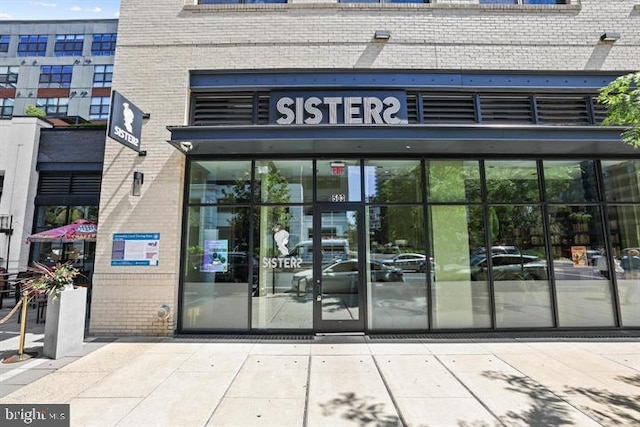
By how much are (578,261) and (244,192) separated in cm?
777

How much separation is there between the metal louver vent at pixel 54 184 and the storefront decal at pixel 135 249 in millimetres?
6695

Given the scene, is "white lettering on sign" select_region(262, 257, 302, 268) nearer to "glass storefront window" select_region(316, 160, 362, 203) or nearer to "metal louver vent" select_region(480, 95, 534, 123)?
"glass storefront window" select_region(316, 160, 362, 203)

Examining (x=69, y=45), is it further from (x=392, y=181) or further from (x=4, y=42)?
(x=392, y=181)

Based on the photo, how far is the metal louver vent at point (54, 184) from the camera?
11.4 m

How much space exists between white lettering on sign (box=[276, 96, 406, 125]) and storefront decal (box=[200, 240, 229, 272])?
10.00 ft

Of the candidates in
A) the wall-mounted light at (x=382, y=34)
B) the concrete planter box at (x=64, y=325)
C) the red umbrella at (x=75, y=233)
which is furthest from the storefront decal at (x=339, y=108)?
the red umbrella at (x=75, y=233)

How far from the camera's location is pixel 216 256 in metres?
7.08

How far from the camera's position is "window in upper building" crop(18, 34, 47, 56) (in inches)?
1213

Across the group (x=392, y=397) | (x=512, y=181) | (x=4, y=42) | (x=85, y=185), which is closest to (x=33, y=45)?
(x=4, y=42)

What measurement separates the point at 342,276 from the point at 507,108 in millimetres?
5519

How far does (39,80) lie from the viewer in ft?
98.3

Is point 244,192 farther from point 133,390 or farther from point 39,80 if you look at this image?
point 39,80

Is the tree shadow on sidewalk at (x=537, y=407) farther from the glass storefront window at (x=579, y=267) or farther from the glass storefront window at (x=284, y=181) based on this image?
the glass storefront window at (x=284, y=181)

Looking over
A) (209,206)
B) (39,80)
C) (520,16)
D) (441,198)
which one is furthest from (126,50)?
(39,80)
